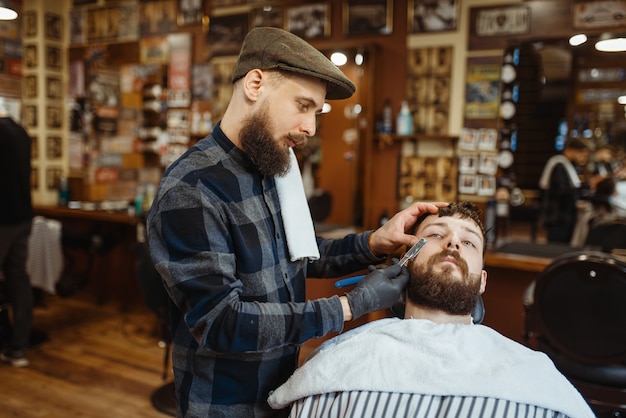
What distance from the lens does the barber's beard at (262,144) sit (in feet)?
3.99

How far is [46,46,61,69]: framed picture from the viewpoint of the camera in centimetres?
493

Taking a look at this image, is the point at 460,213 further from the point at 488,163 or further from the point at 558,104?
the point at 558,104

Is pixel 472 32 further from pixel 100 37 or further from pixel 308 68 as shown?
pixel 100 37

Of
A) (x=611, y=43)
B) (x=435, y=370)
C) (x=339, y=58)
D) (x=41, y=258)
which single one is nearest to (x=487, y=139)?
(x=611, y=43)

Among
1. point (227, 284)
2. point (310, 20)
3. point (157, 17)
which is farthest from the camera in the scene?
point (157, 17)

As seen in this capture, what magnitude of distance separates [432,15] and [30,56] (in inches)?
144

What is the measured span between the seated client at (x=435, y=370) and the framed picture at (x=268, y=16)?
3125 mm

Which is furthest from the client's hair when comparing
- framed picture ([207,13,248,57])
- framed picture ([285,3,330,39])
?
framed picture ([207,13,248,57])

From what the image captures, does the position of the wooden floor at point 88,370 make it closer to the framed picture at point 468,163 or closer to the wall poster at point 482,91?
the framed picture at point 468,163

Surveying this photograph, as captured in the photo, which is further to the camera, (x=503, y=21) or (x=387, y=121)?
(x=387, y=121)

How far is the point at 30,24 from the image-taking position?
16.1ft

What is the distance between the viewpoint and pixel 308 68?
119cm

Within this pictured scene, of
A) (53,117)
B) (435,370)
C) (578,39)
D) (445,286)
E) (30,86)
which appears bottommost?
(435,370)

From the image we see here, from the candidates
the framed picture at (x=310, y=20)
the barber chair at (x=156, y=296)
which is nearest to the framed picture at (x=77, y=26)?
the framed picture at (x=310, y=20)
